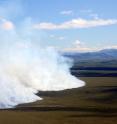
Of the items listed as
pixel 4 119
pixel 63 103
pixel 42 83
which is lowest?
pixel 4 119

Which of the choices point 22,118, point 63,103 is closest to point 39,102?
point 63,103

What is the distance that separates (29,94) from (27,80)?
73.4 feet

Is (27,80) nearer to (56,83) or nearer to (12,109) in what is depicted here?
(56,83)

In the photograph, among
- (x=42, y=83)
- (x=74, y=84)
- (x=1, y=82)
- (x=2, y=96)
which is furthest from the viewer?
(x=74, y=84)

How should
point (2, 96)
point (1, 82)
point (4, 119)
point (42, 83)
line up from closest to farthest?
1. point (4, 119)
2. point (2, 96)
3. point (1, 82)
4. point (42, 83)

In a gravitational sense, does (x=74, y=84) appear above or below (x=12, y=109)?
above

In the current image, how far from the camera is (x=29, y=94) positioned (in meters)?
83.1

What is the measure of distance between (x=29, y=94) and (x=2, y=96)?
36.4 feet

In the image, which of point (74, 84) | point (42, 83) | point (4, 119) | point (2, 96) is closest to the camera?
point (4, 119)

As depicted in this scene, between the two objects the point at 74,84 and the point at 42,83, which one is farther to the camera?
the point at 74,84

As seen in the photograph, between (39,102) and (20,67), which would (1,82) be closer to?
(39,102)

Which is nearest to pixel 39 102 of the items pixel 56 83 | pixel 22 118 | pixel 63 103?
pixel 63 103

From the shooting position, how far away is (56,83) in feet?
364

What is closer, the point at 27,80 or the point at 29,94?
the point at 29,94
